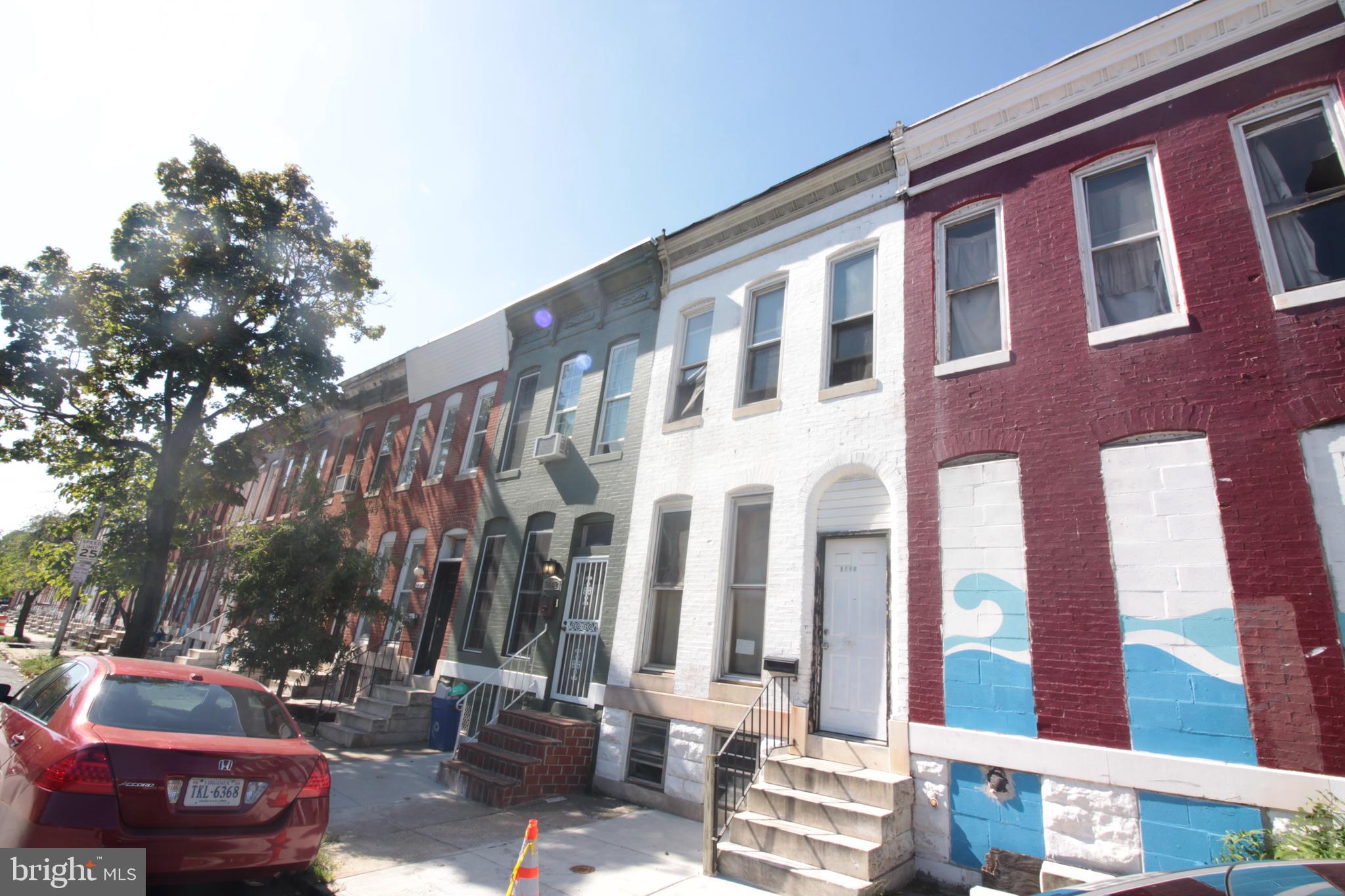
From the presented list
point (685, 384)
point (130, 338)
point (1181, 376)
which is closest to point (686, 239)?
point (685, 384)

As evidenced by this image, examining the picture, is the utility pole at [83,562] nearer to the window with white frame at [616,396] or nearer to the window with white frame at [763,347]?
the window with white frame at [616,396]

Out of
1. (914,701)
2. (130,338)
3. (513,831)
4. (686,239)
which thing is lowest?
(513,831)

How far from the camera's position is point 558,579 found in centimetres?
1127

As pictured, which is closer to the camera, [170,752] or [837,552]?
[170,752]

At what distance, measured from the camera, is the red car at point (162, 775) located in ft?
12.9

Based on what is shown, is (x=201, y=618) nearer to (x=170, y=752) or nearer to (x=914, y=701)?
(x=170, y=752)

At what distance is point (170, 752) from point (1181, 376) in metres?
8.70

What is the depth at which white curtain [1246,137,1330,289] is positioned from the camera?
240 inches

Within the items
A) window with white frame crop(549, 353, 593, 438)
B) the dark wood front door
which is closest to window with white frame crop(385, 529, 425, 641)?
the dark wood front door

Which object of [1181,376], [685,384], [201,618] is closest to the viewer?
[1181,376]

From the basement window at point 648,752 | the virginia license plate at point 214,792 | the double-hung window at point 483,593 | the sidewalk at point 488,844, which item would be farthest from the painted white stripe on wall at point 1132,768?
the double-hung window at point 483,593

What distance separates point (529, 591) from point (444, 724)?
2.70 meters

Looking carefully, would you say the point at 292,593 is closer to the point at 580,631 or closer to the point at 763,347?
the point at 580,631

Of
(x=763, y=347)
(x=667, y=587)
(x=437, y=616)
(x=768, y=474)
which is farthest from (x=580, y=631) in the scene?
(x=763, y=347)
